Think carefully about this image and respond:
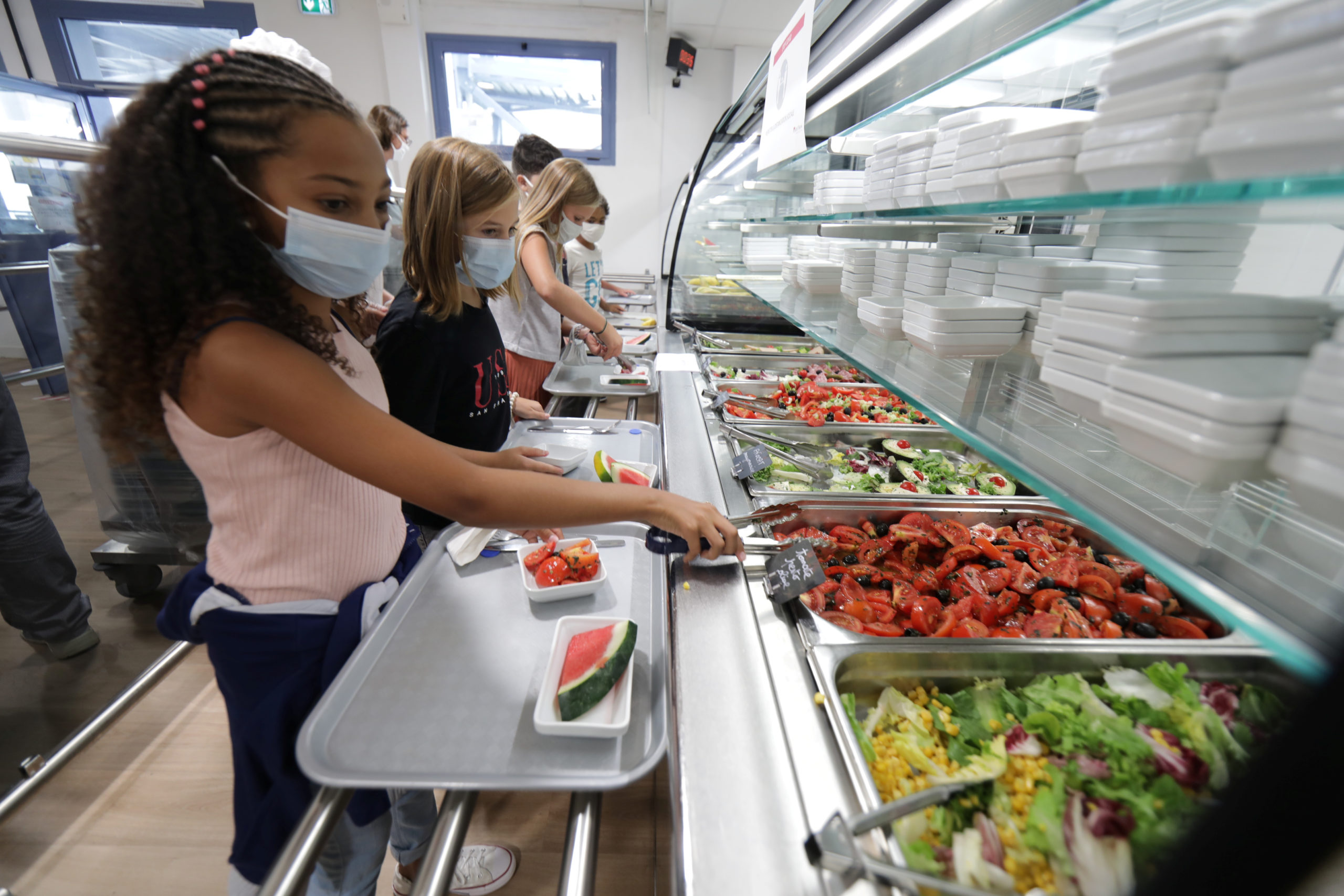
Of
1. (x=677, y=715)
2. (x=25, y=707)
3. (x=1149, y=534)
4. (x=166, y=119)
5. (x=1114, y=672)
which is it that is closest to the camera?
(x=1149, y=534)

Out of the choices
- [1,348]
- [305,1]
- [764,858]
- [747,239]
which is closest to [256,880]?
[764,858]

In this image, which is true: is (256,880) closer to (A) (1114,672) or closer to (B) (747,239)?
(A) (1114,672)

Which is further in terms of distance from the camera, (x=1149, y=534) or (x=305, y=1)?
(x=305, y=1)

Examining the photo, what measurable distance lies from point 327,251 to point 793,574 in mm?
1273

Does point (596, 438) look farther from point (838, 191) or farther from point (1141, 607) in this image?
point (1141, 607)

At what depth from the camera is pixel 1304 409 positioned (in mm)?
575

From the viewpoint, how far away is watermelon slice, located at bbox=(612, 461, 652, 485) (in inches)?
78.4

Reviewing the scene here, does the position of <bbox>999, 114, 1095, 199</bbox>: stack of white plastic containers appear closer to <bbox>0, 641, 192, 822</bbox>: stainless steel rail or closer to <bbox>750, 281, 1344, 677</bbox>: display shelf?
<bbox>750, 281, 1344, 677</bbox>: display shelf

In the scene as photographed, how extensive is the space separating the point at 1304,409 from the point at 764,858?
91 cm

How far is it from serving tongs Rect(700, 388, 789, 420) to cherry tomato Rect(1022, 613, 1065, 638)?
4.63 ft

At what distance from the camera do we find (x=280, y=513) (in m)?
1.25

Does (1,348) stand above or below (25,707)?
above

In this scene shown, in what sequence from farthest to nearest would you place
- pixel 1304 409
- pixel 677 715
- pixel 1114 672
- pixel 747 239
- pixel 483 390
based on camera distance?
pixel 747 239 < pixel 483 390 < pixel 1114 672 < pixel 677 715 < pixel 1304 409

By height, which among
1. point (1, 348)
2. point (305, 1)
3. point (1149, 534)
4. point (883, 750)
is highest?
point (305, 1)
